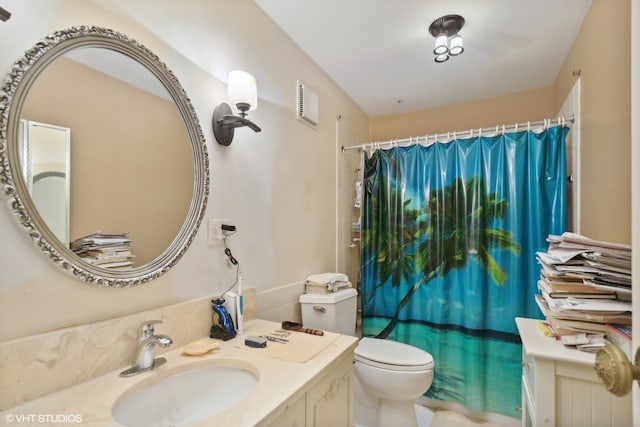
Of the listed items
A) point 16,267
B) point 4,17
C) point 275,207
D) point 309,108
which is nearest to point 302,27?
point 309,108

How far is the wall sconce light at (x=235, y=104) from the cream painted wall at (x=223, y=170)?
0.12ft

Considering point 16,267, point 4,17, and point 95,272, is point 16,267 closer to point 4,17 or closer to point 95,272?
point 95,272

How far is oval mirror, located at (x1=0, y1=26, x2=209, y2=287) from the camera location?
0.77m

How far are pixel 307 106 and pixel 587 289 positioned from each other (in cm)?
163

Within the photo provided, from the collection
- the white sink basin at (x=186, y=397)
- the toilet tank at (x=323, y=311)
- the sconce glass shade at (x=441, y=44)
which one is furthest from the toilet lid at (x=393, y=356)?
the sconce glass shade at (x=441, y=44)

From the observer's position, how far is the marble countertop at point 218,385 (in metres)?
0.68

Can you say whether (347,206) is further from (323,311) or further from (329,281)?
(323,311)

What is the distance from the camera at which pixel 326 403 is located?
3.31 feet

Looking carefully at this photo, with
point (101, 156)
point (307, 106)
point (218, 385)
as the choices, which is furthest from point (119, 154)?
point (307, 106)

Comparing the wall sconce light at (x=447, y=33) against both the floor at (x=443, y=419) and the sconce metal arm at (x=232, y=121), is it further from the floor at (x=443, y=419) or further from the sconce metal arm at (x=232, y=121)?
the floor at (x=443, y=419)

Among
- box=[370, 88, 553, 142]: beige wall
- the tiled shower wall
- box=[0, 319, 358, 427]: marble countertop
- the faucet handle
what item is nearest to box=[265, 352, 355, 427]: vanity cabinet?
box=[0, 319, 358, 427]: marble countertop

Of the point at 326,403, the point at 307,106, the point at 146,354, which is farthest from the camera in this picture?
the point at 307,106

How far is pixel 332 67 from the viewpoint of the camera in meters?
2.15

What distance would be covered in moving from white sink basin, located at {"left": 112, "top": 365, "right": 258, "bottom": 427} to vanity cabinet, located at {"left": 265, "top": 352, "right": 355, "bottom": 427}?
0.56 ft
